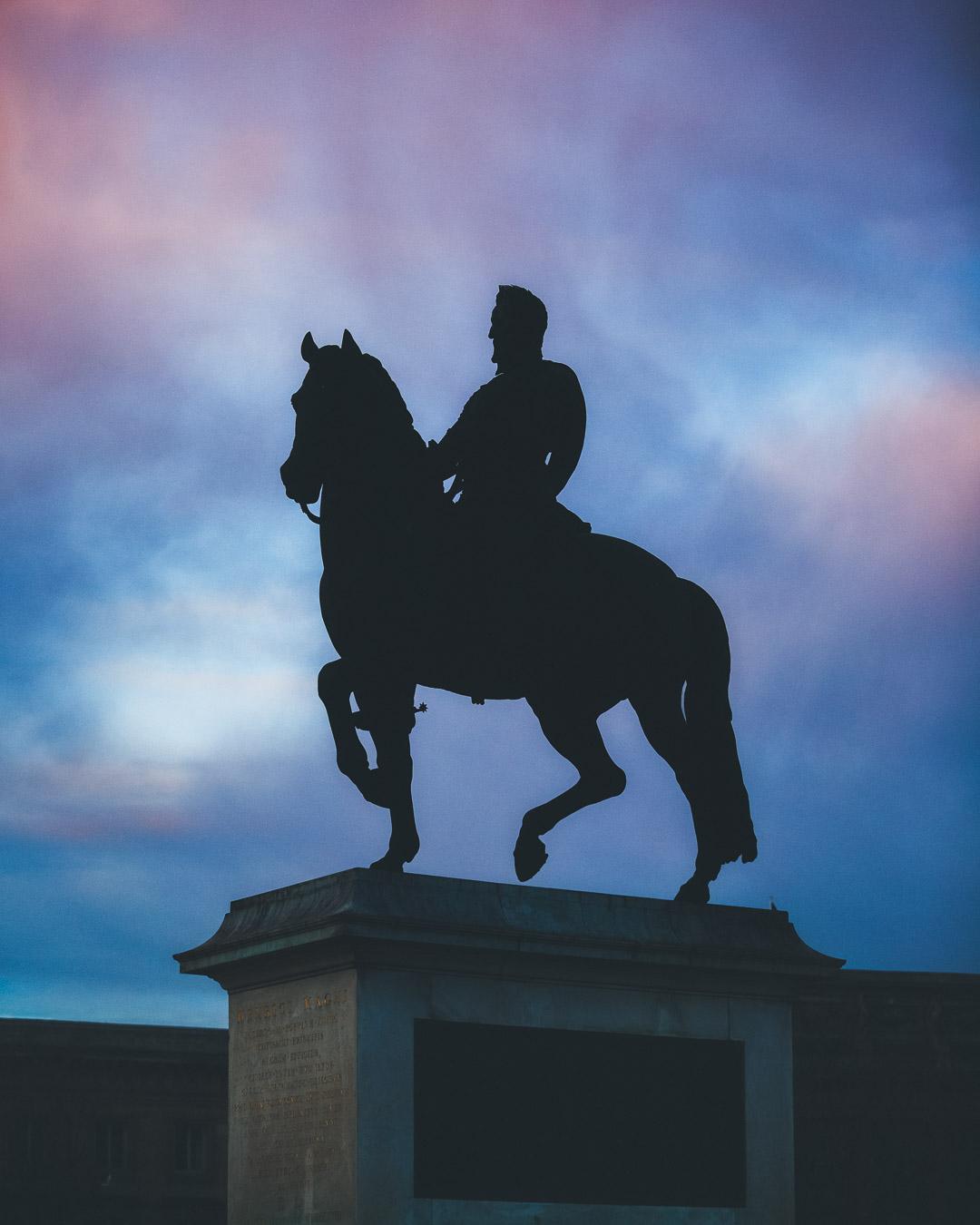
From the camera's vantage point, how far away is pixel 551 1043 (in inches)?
513

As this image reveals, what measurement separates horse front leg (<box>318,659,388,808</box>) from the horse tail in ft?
7.92

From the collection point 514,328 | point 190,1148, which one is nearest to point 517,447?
point 514,328

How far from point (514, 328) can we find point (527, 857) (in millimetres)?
3601

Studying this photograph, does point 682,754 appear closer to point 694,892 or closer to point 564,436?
point 694,892

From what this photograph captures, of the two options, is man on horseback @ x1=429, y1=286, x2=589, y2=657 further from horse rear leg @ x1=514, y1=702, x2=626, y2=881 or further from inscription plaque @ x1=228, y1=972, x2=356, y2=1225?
inscription plaque @ x1=228, y1=972, x2=356, y2=1225

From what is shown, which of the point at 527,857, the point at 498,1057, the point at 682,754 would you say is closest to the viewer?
→ the point at 498,1057

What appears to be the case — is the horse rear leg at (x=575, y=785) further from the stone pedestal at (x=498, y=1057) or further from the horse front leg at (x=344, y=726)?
the horse front leg at (x=344, y=726)

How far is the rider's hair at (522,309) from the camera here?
14664 millimetres

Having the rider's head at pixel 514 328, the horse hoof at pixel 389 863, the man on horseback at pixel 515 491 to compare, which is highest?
the rider's head at pixel 514 328

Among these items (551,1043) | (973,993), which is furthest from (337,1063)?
(973,993)

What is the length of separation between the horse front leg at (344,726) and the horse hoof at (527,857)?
1.03 m

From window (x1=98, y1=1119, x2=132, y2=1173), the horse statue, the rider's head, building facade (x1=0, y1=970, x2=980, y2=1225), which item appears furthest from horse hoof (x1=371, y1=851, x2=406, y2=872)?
window (x1=98, y1=1119, x2=132, y2=1173)

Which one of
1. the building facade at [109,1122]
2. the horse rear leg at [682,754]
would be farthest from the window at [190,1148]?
the horse rear leg at [682,754]

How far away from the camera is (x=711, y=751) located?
14.6 metres
